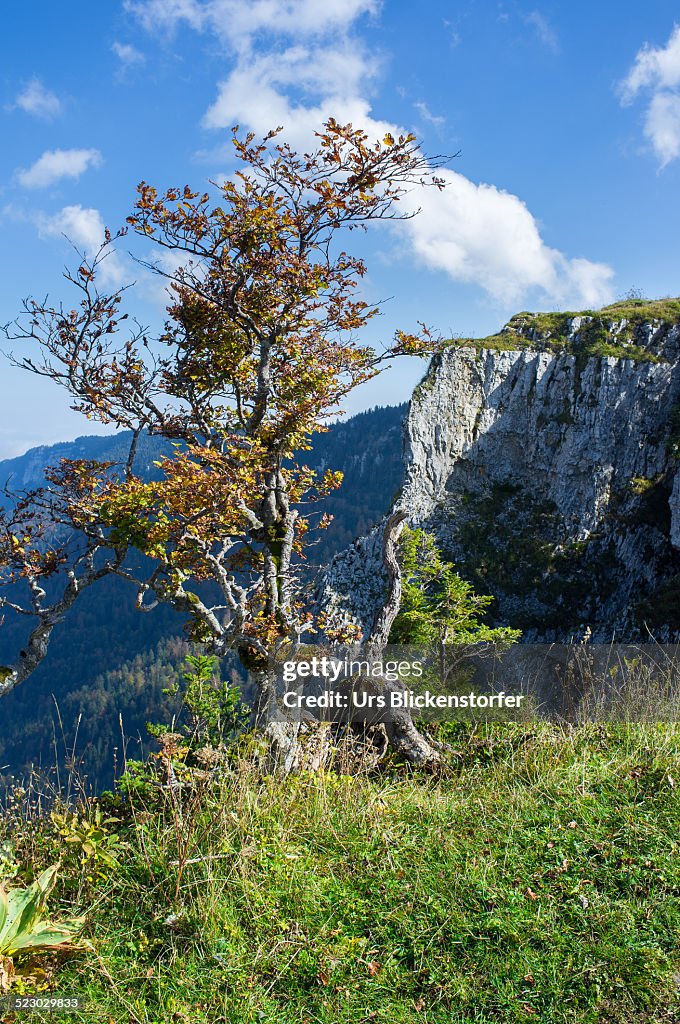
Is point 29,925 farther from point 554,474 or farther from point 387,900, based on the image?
point 554,474

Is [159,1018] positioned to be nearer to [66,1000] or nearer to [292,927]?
[66,1000]

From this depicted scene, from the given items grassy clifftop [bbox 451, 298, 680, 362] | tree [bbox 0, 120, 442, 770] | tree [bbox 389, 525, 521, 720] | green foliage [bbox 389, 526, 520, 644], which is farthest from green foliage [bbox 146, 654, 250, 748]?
grassy clifftop [bbox 451, 298, 680, 362]

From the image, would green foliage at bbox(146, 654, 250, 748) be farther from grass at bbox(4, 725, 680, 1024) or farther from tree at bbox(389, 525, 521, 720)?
tree at bbox(389, 525, 521, 720)

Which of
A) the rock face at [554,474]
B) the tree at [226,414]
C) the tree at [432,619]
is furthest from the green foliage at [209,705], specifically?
the rock face at [554,474]

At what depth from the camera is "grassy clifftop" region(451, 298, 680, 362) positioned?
123ft

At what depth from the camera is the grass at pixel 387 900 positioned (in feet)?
8.65

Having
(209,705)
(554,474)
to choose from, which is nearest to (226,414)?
(209,705)

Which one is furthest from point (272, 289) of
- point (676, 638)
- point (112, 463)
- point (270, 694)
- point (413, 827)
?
point (676, 638)

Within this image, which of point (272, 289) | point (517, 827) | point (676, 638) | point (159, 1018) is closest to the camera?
point (159, 1018)

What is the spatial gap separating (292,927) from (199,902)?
465 millimetres

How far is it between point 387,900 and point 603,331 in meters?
42.2

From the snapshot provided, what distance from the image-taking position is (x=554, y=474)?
133ft

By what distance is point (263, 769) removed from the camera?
13.5ft

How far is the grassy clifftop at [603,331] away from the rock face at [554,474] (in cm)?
10
